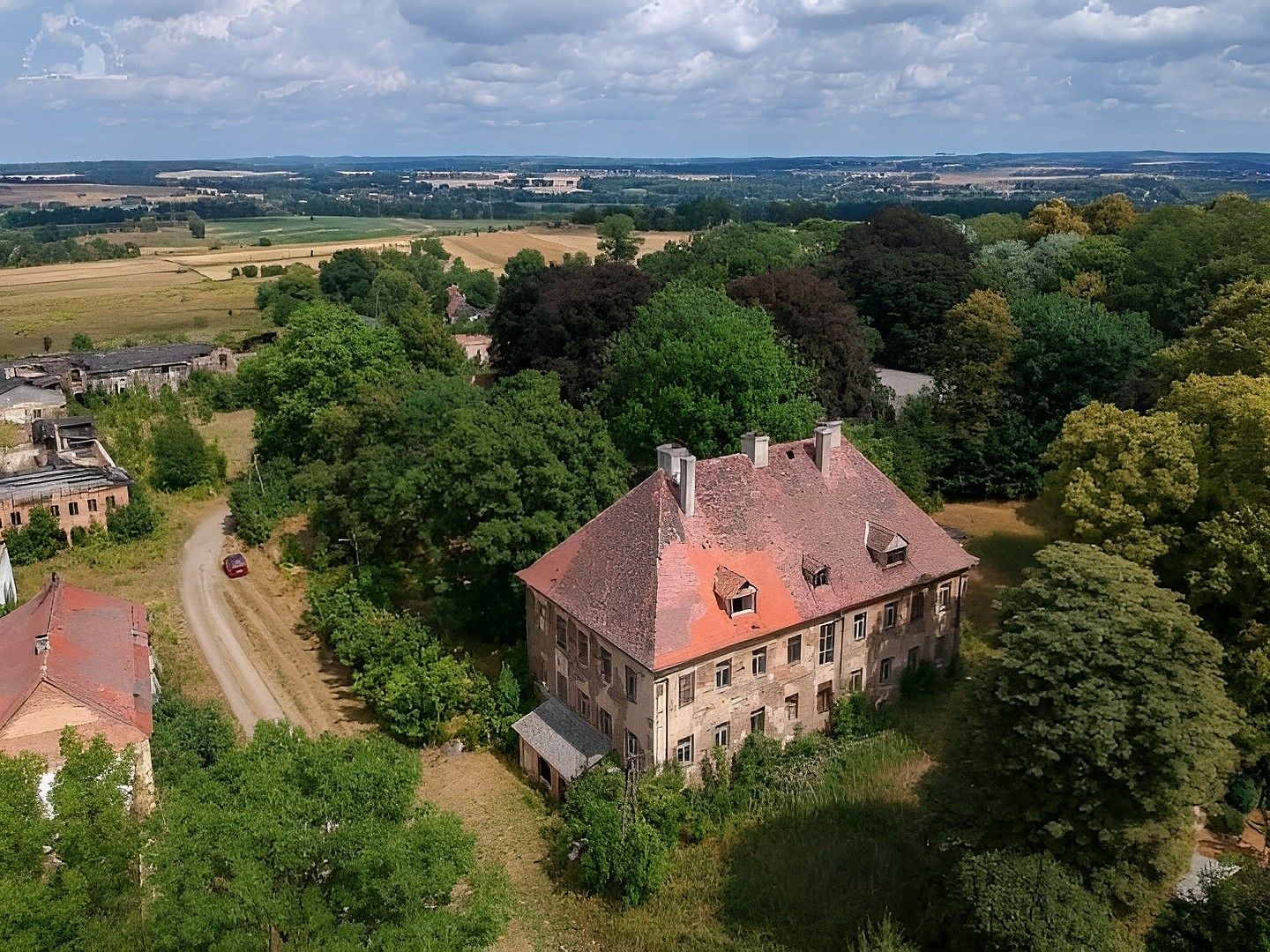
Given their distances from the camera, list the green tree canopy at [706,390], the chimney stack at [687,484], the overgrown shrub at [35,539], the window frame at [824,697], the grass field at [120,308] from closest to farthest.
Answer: the chimney stack at [687,484] → the window frame at [824,697] → the green tree canopy at [706,390] → the overgrown shrub at [35,539] → the grass field at [120,308]

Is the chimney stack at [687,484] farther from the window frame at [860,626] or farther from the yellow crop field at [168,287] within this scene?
the yellow crop field at [168,287]

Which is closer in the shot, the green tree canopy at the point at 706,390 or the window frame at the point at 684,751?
the window frame at the point at 684,751

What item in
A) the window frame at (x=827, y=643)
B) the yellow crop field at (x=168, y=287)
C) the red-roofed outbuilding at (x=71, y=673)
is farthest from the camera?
the yellow crop field at (x=168, y=287)

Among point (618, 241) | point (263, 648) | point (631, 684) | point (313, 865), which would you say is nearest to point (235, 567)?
point (263, 648)

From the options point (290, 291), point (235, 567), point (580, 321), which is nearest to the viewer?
point (235, 567)

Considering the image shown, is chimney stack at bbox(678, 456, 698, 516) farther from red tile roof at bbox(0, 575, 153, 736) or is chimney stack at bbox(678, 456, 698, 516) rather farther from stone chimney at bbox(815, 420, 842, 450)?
red tile roof at bbox(0, 575, 153, 736)

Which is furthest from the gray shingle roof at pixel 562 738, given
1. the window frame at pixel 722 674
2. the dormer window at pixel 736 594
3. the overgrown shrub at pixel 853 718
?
the overgrown shrub at pixel 853 718

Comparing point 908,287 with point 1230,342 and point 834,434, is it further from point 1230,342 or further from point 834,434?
point 834,434
